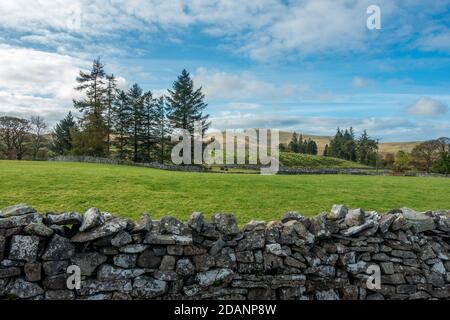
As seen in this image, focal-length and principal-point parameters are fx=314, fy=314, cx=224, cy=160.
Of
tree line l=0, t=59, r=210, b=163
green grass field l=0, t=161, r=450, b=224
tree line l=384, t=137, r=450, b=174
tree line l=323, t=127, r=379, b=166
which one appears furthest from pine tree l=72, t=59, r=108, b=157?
tree line l=323, t=127, r=379, b=166

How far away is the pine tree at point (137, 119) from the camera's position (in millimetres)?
53656

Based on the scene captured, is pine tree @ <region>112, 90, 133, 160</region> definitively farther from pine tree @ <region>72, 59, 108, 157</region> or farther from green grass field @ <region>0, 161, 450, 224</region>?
green grass field @ <region>0, 161, 450, 224</region>

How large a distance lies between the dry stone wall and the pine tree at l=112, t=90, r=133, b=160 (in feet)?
165

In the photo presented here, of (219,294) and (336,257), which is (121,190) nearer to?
(219,294)

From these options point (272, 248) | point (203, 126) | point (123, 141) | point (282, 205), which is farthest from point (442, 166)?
point (272, 248)

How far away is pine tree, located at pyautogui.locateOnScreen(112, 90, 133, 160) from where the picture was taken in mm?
53375

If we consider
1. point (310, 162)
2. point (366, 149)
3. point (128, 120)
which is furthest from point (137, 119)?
point (366, 149)

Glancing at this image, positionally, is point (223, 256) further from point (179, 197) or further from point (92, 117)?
point (92, 117)

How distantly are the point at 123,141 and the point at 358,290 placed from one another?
171ft

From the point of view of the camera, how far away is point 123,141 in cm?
5406

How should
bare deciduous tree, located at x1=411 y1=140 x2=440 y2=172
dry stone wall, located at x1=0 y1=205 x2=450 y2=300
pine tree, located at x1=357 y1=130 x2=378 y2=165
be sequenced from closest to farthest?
dry stone wall, located at x1=0 y1=205 x2=450 y2=300 < bare deciduous tree, located at x1=411 y1=140 x2=440 y2=172 < pine tree, located at x1=357 y1=130 x2=378 y2=165

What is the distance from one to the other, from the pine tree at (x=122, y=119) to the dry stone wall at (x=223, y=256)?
1978 inches

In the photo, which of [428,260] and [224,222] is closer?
[224,222]

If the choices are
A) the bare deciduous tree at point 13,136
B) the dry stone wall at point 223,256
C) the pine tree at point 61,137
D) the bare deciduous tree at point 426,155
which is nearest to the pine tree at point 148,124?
the pine tree at point 61,137
